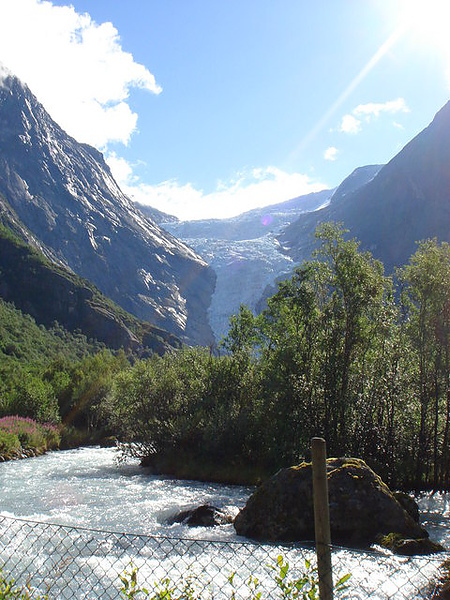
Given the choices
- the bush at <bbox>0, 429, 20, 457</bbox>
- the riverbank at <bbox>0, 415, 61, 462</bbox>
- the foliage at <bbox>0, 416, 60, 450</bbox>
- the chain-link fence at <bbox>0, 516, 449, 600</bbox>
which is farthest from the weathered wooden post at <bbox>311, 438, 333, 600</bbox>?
the foliage at <bbox>0, 416, 60, 450</bbox>

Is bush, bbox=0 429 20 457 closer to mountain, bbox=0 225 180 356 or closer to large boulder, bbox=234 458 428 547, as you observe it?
large boulder, bbox=234 458 428 547

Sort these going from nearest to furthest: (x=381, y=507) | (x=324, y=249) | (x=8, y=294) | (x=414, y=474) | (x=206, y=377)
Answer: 1. (x=381, y=507)
2. (x=414, y=474)
3. (x=324, y=249)
4. (x=206, y=377)
5. (x=8, y=294)

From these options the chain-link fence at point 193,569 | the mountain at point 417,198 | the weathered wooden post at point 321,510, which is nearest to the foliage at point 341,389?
the chain-link fence at point 193,569

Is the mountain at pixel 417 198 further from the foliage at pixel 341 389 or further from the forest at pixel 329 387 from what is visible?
the foliage at pixel 341 389

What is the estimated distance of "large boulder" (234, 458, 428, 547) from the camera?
14305 millimetres

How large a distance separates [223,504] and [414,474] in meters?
9.64

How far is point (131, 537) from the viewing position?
14.5 m

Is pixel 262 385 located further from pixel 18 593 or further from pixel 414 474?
pixel 18 593

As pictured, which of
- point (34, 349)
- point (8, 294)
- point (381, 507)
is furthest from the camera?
point (8, 294)

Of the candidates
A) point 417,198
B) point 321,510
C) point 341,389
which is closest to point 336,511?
point 321,510

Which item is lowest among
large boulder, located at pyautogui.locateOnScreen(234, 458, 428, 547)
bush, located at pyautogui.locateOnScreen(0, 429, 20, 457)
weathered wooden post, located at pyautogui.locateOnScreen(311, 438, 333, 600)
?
bush, located at pyautogui.locateOnScreen(0, 429, 20, 457)

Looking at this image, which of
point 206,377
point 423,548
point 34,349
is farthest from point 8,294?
point 423,548

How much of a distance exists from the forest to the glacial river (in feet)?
8.38

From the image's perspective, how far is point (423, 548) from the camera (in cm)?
1318
